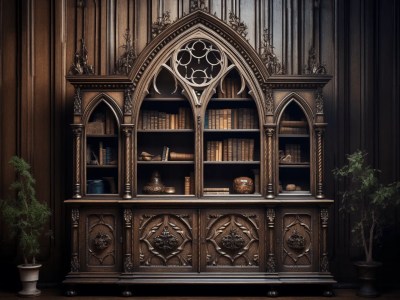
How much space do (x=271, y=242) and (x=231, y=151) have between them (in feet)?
3.59

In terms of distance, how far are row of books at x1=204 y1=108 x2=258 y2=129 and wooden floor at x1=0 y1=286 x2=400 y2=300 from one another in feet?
5.88

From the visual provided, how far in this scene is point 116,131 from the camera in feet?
21.9

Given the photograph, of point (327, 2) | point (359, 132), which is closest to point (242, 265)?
point (359, 132)

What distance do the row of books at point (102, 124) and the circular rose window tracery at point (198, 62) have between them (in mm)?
921

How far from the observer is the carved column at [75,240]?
6.42m

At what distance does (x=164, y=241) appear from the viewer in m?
6.44

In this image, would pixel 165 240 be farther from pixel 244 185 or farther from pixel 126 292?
pixel 244 185

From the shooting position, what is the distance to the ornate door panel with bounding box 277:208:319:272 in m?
6.45

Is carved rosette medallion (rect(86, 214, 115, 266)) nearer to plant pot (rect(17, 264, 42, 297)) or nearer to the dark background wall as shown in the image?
plant pot (rect(17, 264, 42, 297))

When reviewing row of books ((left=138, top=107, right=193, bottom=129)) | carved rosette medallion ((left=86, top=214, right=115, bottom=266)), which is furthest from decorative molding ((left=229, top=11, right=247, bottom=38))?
carved rosette medallion ((left=86, top=214, right=115, bottom=266))

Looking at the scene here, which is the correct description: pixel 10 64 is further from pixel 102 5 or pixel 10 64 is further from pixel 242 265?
pixel 242 265

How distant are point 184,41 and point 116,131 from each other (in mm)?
1246

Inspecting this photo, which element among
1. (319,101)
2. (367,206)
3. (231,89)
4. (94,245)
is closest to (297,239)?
(367,206)

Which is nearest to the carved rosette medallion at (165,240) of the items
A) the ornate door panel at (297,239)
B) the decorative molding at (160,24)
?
the ornate door panel at (297,239)
